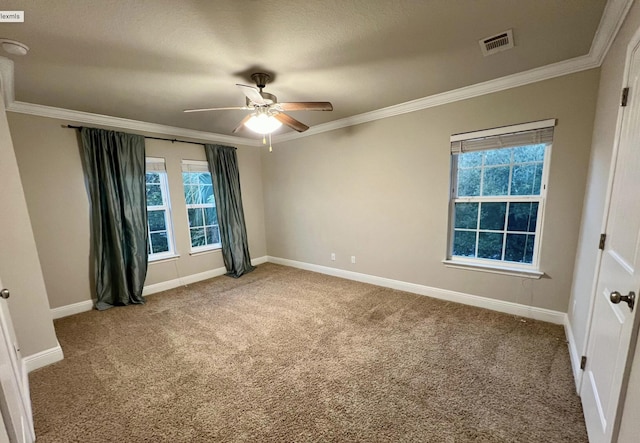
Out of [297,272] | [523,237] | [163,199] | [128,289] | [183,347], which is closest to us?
[183,347]

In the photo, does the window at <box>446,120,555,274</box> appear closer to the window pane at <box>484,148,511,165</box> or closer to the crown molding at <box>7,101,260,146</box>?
the window pane at <box>484,148,511,165</box>

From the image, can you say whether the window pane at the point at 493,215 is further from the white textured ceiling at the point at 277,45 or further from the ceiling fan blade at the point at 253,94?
the ceiling fan blade at the point at 253,94

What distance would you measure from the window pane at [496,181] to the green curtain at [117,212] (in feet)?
14.3

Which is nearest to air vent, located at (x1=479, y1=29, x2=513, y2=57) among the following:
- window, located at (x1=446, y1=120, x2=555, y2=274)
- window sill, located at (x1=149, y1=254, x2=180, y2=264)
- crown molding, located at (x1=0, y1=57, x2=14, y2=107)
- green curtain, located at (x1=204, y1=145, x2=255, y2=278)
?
window, located at (x1=446, y1=120, x2=555, y2=274)

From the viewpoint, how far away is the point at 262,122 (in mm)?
2375

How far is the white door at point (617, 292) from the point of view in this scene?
3.36 feet

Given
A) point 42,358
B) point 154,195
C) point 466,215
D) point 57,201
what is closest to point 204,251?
point 154,195

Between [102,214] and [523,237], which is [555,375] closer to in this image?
[523,237]

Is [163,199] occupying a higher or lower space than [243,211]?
higher

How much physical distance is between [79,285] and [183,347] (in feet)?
6.39

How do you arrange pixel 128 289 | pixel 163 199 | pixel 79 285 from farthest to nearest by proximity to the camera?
pixel 163 199 < pixel 128 289 < pixel 79 285

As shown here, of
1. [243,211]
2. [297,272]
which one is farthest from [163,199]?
[297,272]

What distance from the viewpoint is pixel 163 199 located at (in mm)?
3914

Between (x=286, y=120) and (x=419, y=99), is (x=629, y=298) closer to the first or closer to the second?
(x=286, y=120)
